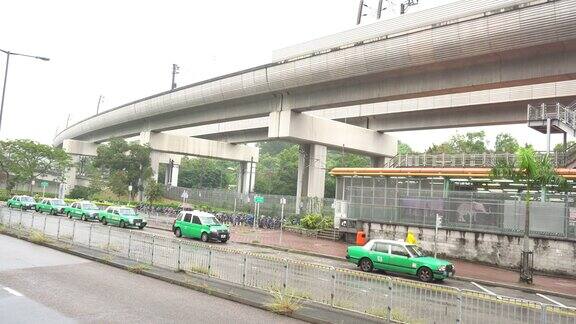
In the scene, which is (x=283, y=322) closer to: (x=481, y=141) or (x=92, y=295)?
(x=92, y=295)

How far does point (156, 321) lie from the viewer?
29.3 feet

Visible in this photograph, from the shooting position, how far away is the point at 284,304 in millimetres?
10055

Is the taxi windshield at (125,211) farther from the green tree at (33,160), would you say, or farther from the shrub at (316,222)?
the green tree at (33,160)

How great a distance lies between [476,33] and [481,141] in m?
52.8

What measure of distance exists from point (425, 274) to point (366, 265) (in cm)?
254

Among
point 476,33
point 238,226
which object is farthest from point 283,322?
Result: point 238,226

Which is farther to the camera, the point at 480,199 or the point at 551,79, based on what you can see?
the point at 480,199

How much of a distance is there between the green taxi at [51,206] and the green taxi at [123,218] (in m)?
10.1

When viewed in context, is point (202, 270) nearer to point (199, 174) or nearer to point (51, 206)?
point (51, 206)

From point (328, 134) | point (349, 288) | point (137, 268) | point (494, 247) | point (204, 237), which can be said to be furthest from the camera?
point (328, 134)

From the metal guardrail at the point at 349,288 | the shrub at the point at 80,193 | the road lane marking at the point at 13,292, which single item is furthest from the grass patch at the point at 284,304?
the shrub at the point at 80,193

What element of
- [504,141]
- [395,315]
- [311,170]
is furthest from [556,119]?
[504,141]

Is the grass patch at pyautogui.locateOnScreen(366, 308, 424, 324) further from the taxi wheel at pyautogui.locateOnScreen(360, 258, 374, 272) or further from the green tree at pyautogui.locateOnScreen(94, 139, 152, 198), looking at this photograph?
the green tree at pyautogui.locateOnScreen(94, 139, 152, 198)

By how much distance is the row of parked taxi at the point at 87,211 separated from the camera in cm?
3575
